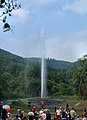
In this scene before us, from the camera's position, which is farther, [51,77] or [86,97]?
[51,77]

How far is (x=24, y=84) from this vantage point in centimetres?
11938

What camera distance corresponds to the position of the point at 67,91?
127 meters

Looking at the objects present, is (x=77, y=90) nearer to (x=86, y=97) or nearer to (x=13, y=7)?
(x=86, y=97)

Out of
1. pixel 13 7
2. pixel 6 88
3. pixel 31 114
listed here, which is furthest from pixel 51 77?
pixel 13 7

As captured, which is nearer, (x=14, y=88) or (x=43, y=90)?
(x=43, y=90)

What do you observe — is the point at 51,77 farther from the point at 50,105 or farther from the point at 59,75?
the point at 50,105

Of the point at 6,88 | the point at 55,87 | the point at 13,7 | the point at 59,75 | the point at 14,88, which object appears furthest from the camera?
the point at 59,75

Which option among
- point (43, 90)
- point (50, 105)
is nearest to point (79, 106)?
point (50, 105)

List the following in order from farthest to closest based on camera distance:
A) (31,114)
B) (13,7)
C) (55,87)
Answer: (55,87) < (31,114) < (13,7)

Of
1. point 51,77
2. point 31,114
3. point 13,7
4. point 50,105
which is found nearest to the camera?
point 13,7

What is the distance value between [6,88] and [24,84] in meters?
24.5

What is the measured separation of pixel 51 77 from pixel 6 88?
49139mm

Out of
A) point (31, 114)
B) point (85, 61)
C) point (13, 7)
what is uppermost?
point (85, 61)

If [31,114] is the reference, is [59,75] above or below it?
above
